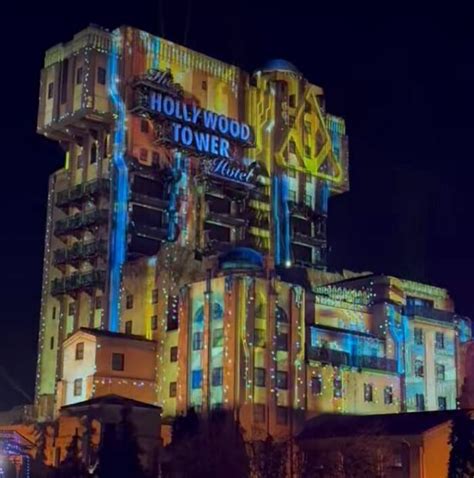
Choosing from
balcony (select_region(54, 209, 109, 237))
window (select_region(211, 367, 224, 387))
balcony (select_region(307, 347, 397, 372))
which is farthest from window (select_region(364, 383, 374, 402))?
balcony (select_region(54, 209, 109, 237))

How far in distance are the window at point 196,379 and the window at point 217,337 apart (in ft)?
8.94

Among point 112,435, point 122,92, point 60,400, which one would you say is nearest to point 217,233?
point 122,92

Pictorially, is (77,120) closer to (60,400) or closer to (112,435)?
(60,400)

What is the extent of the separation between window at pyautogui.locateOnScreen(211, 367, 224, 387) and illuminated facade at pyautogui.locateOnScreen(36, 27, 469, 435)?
0.15 m

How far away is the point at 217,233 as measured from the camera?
100938 millimetres

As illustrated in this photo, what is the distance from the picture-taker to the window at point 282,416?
7888 centimetres

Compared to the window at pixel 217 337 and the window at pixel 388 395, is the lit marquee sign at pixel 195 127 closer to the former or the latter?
the window at pixel 217 337

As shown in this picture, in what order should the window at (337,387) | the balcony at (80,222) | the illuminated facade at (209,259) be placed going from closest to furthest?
the illuminated facade at (209,259) < the window at (337,387) < the balcony at (80,222)

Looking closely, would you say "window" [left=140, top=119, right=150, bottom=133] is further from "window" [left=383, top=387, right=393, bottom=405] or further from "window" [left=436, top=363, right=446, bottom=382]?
"window" [left=436, top=363, right=446, bottom=382]

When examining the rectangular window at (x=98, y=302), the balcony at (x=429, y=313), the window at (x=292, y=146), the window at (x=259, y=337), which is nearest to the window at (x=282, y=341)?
the window at (x=259, y=337)

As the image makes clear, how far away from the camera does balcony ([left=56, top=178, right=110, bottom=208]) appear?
308 ft

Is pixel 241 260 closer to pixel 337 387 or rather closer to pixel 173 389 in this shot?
pixel 173 389

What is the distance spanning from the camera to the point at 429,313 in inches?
3720

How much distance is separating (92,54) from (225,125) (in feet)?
48.1
